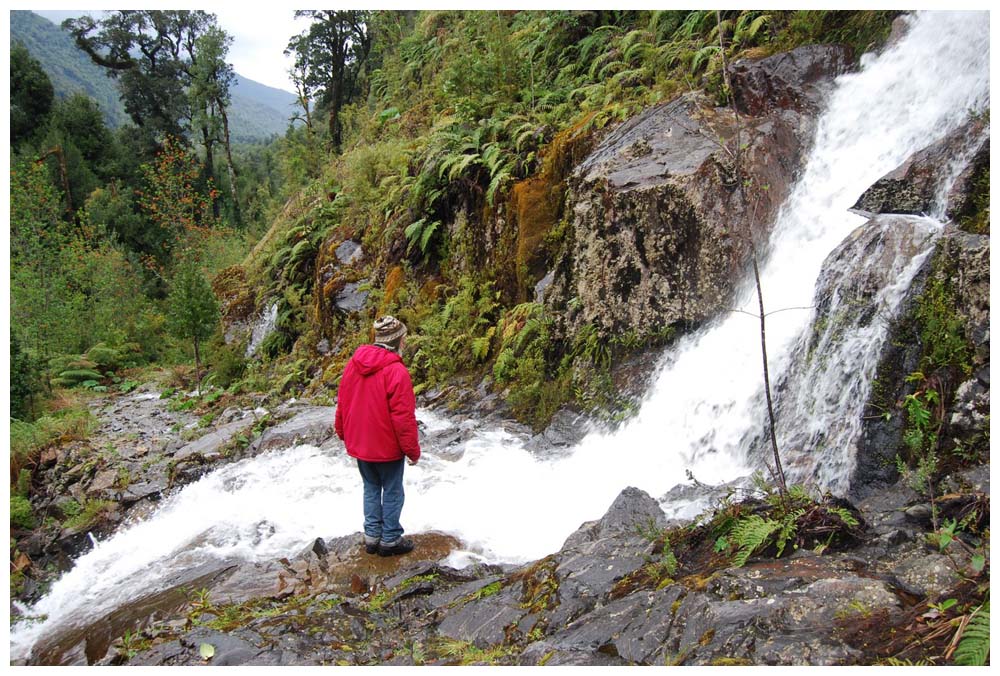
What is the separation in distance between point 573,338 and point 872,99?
5043 millimetres

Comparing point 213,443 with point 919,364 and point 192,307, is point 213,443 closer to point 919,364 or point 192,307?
point 192,307

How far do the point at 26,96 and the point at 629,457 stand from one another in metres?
35.9

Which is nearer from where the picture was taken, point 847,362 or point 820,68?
point 847,362

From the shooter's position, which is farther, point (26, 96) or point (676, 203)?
point (26, 96)

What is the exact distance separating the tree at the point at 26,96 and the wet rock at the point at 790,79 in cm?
3338

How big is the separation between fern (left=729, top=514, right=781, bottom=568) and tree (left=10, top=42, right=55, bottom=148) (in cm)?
3625

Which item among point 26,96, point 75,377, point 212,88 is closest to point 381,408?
point 75,377

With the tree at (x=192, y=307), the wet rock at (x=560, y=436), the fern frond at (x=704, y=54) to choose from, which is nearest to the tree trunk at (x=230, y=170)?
the tree at (x=192, y=307)

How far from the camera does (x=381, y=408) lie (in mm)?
4871

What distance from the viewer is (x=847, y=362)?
539 centimetres

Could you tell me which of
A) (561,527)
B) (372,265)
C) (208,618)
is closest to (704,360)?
(561,527)

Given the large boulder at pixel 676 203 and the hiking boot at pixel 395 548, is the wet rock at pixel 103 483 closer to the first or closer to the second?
the hiking boot at pixel 395 548

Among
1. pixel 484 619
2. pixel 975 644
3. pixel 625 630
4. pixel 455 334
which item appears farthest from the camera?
pixel 455 334
